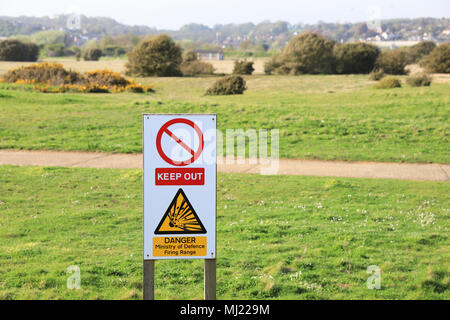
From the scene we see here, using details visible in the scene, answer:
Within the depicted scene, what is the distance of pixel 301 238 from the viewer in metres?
7.59

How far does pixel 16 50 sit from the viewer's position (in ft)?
207

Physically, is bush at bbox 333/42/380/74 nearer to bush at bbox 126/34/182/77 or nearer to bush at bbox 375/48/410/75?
bush at bbox 375/48/410/75

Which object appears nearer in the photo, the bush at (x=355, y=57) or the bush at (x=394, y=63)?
the bush at (x=394, y=63)

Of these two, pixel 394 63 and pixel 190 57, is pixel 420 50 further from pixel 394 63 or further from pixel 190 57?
pixel 190 57

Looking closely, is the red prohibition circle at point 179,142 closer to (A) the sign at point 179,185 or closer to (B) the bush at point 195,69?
(A) the sign at point 179,185

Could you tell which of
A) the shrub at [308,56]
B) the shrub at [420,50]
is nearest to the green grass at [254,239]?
the shrub at [308,56]

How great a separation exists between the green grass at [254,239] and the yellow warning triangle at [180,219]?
1.53m

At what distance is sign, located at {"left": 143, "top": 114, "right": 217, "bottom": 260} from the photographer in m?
4.13

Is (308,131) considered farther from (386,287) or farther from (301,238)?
(386,287)

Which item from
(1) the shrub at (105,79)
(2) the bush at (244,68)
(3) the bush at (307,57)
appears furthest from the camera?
(3) the bush at (307,57)

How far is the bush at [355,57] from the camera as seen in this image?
5062 centimetres

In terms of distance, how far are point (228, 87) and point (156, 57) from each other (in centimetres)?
1656
